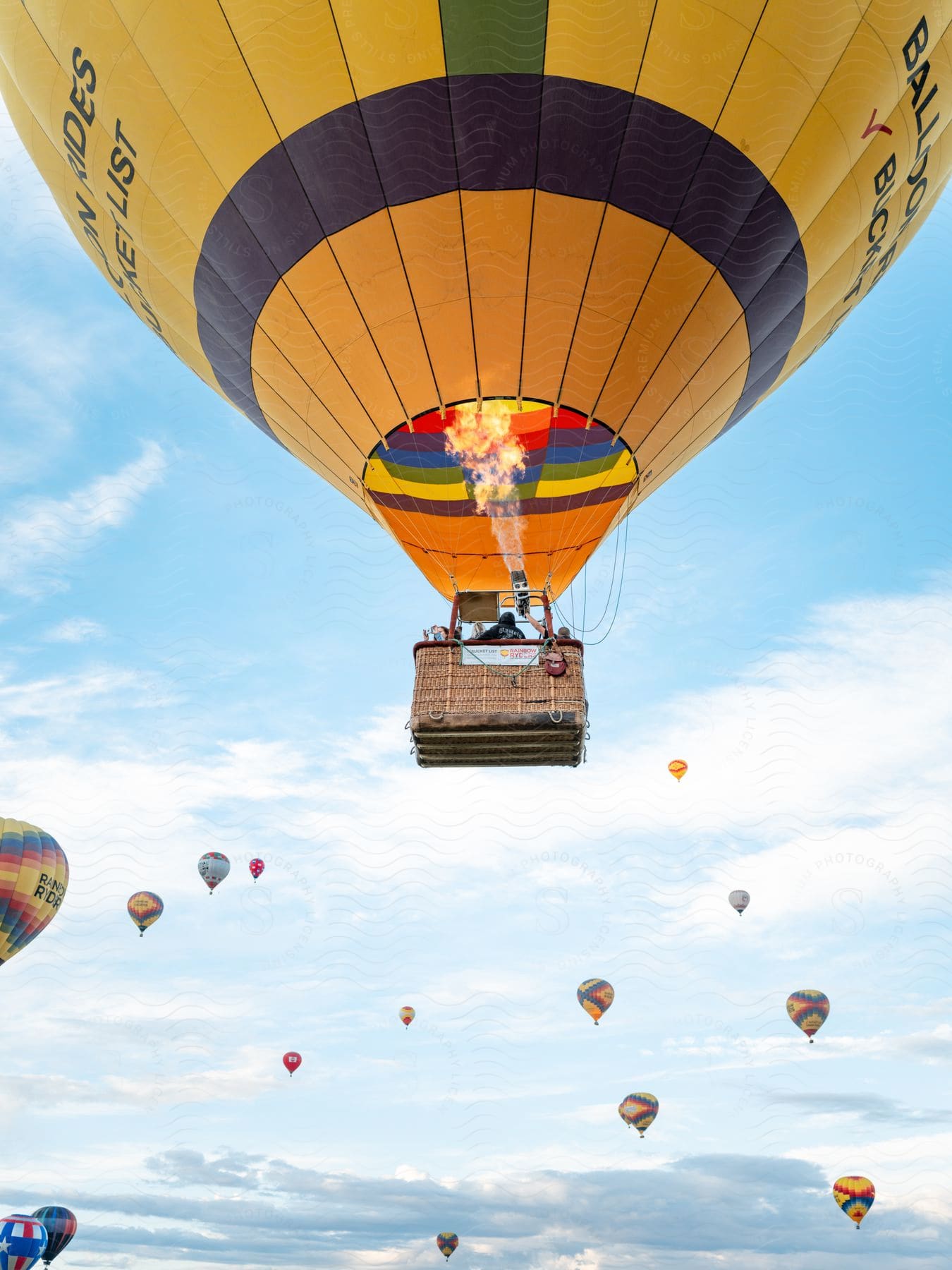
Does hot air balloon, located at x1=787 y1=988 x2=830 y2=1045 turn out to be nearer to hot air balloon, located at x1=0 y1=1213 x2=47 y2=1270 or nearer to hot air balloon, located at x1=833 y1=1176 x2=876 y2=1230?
hot air balloon, located at x1=833 y1=1176 x2=876 y2=1230

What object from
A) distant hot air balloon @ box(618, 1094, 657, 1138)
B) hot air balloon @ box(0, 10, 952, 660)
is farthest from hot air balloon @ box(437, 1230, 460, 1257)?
hot air balloon @ box(0, 10, 952, 660)

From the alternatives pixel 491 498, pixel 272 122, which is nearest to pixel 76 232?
pixel 272 122

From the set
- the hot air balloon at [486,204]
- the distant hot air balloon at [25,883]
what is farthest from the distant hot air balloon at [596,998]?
the hot air balloon at [486,204]

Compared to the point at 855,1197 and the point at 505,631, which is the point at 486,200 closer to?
the point at 505,631

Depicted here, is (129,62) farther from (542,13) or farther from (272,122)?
(542,13)

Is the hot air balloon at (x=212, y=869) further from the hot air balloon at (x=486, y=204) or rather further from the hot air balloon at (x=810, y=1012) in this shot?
the hot air balloon at (x=486, y=204)

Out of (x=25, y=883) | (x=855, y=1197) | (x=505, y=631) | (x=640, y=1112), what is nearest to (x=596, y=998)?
(x=640, y=1112)

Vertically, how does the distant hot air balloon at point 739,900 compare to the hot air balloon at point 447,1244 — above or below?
above
